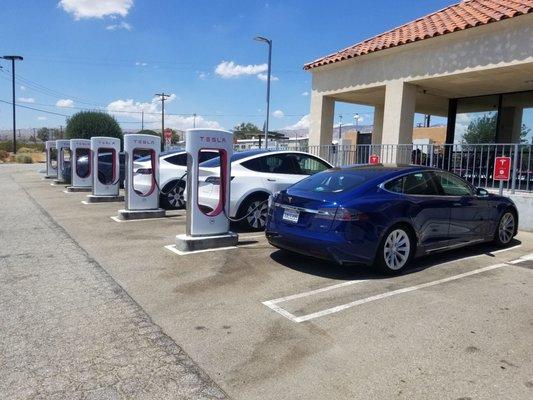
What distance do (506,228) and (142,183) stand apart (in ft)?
24.4

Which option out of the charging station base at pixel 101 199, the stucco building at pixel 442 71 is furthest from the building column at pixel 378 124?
the charging station base at pixel 101 199

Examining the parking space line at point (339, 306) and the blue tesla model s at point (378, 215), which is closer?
the parking space line at point (339, 306)

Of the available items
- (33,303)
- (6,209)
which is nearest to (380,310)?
(33,303)

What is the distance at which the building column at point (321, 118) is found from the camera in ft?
47.8

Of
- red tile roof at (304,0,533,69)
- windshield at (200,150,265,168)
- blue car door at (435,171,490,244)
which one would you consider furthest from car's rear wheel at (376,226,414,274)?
red tile roof at (304,0,533,69)

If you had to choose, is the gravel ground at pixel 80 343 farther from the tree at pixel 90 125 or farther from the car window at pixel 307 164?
the tree at pixel 90 125

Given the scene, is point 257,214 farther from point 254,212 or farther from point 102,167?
point 102,167

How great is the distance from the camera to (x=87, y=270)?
6102mm

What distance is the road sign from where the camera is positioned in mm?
9570

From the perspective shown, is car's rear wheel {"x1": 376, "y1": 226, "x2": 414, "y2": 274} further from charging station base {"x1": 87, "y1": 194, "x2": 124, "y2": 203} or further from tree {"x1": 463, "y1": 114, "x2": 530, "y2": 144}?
tree {"x1": 463, "y1": 114, "x2": 530, "y2": 144}

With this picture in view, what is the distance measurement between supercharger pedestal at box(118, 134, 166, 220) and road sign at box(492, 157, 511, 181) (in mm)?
6989

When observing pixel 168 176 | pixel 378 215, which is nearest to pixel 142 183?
pixel 168 176

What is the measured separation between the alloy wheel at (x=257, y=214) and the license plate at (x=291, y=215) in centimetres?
245

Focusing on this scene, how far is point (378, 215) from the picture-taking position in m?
5.68
